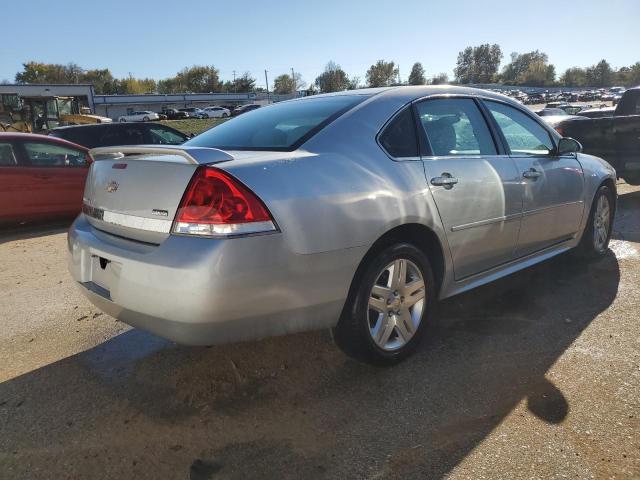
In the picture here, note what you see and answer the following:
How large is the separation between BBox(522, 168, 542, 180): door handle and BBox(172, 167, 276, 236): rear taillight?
2262mm

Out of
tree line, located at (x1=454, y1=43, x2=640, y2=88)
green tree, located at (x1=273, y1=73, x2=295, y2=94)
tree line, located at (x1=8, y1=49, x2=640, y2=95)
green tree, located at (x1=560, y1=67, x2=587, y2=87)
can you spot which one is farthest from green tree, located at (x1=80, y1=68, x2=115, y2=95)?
green tree, located at (x1=560, y1=67, x2=587, y2=87)

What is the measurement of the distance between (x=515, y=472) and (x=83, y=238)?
245 cm

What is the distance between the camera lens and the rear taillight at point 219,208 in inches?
86.4

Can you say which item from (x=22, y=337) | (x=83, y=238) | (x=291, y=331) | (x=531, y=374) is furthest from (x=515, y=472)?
(x=22, y=337)

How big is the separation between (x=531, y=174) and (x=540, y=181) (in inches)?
5.8

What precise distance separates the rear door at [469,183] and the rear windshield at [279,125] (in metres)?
0.57

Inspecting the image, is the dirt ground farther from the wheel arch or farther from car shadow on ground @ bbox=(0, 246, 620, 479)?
the wheel arch

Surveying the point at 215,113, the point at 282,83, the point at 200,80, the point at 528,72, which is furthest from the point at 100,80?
the point at 528,72

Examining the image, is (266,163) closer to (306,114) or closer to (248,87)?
(306,114)

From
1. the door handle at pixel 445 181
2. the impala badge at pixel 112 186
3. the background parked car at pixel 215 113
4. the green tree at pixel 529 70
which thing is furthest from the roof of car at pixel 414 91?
the green tree at pixel 529 70

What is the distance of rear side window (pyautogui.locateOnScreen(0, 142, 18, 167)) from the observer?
6.84 metres

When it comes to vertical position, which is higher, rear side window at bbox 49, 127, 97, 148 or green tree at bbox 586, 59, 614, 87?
green tree at bbox 586, 59, 614, 87

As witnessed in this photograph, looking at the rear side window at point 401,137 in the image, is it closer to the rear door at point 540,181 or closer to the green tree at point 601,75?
the rear door at point 540,181

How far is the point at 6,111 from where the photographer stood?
28578 millimetres
